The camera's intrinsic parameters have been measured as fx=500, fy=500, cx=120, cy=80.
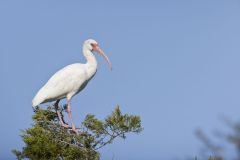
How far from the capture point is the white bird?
42.6 ft

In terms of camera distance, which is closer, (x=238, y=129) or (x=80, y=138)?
(x=238, y=129)

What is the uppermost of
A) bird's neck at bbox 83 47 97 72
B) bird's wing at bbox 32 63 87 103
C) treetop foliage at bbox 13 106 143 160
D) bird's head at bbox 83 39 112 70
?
bird's head at bbox 83 39 112 70

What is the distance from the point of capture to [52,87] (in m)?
13.2

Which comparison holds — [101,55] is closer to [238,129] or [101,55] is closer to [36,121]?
[36,121]

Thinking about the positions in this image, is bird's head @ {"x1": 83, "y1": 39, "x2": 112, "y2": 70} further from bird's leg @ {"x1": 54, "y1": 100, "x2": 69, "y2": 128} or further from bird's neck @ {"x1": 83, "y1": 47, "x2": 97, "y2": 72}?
bird's leg @ {"x1": 54, "y1": 100, "x2": 69, "y2": 128}

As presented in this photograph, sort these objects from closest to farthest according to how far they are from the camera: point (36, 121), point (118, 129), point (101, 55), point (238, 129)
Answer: point (238, 129)
point (118, 129)
point (36, 121)
point (101, 55)

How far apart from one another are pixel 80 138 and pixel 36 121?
128 centimetres

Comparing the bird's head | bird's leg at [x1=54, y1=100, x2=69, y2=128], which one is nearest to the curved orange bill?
the bird's head

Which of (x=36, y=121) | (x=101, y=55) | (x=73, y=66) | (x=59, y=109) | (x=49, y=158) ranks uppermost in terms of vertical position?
(x=101, y=55)

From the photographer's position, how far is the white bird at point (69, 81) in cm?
1299

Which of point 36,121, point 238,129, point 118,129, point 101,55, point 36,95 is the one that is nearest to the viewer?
point 238,129

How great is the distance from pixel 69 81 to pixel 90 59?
1.10m

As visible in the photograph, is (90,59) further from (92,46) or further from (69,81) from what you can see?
(69,81)

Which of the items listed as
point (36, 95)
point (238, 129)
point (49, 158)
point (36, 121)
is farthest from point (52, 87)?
point (238, 129)
